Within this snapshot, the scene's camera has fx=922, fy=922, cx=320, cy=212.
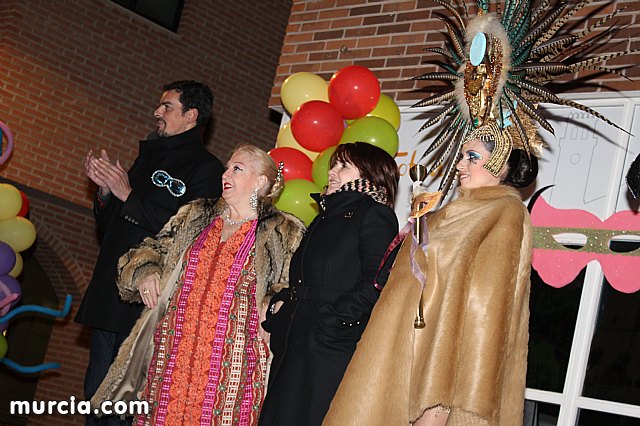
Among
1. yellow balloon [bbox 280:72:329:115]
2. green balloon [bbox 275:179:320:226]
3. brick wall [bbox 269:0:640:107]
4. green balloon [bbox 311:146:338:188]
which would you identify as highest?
brick wall [bbox 269:0:640:107]

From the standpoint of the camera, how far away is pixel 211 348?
13.9 ft

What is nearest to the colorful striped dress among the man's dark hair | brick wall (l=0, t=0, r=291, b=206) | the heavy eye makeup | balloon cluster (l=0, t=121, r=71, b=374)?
the man's dark hair

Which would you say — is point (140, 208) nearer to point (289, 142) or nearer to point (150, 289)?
point (150, 289)

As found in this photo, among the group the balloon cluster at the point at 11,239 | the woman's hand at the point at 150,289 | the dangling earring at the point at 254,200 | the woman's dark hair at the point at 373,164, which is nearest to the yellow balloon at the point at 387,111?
the dangling earring at the point at 254,200

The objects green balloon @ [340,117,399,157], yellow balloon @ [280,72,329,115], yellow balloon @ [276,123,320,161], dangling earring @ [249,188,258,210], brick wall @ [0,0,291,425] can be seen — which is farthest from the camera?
brick wall @ [0,0,291,425]

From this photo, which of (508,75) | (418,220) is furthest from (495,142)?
(418,220)

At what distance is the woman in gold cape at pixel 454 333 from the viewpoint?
3.21 meters

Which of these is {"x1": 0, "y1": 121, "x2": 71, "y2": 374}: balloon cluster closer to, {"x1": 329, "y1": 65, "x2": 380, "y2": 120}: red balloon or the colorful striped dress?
{"x1": 329, "y1": 65, "x2": 380, "y2": 120}: red balloon

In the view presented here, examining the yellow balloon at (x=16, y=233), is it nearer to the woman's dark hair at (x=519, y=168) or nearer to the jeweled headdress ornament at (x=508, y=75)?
the jeweled headdress ornament at (x=508, y=75)

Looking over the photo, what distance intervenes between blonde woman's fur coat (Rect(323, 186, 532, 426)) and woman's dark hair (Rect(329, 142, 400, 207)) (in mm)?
579

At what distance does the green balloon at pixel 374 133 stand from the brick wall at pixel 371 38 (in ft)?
2.76

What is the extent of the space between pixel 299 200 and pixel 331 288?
1427 millimetres

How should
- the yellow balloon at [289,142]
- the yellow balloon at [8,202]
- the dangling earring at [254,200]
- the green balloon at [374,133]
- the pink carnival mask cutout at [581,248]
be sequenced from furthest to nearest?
the yellow balloon at [8,202]
the yellow balloon at [289,142]
the green balloon at [374,133]
the pink carnival mask cutout at [581,248]
the dangling earring at [254,200]

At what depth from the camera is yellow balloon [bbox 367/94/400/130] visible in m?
5.34
